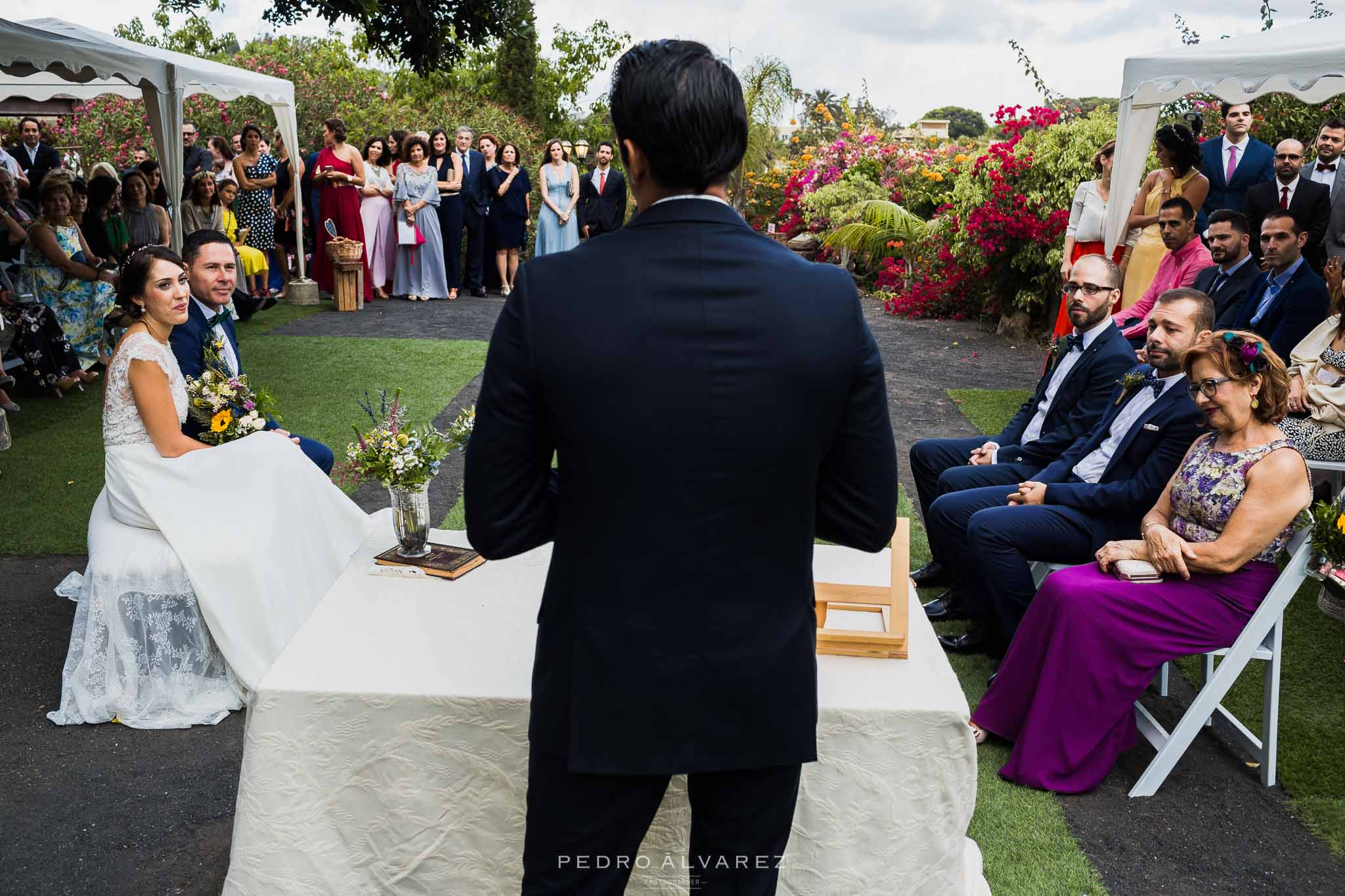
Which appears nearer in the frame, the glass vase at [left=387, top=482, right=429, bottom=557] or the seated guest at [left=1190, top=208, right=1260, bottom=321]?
the glass vase at [left=387, top=482, right=429, bottom=557]

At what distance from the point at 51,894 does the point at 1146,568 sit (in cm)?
339

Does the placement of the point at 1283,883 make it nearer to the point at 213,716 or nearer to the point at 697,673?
the point at 697,673

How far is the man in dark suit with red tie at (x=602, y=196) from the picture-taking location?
1459 centimetres

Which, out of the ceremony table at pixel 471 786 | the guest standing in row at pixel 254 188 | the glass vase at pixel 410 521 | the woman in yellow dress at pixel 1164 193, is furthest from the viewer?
the guest standing in row at pixel 254 188

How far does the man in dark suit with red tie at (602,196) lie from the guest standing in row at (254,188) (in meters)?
3.97

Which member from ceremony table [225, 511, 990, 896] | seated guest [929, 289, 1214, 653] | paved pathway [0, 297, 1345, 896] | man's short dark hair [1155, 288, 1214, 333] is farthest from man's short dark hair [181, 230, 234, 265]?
man's short dark hair [1155, 288, 1214, 333]

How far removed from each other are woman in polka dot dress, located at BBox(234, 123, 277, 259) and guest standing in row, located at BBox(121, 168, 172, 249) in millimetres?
2457

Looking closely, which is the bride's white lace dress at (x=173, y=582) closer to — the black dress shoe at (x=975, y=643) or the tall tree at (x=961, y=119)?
the black dress shoe at (x=975, y=643)

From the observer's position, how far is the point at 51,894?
2996 mm

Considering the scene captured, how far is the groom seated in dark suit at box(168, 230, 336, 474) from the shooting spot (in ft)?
14.8

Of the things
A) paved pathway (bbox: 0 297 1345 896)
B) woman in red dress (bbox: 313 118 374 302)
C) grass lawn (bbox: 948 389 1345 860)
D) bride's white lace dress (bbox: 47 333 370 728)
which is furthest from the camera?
woman in red dress (bbox: 313 118 374 302)

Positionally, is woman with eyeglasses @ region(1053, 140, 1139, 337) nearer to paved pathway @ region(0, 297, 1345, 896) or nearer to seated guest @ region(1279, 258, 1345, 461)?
seated guest @ region(1279, 258, 1345, 461)

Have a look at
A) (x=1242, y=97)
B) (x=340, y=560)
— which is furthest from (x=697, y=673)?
(x=1242, y=97)

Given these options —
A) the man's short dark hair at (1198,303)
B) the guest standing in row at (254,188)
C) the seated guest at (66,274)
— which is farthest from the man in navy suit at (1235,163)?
the guest standing in row at (254,188)
